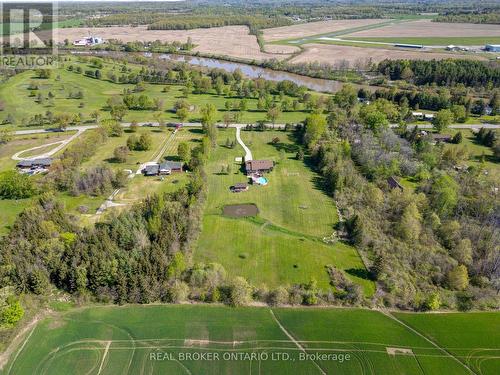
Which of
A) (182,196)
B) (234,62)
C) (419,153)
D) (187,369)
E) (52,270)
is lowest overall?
(187,369)

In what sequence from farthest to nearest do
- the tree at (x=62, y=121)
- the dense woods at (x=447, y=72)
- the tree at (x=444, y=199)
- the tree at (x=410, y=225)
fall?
the dense woods at (x=447, y=72) < the tree at (x=62, y=121) < the tree at (x=444, y=199) < the tree at (x=410, y=225)

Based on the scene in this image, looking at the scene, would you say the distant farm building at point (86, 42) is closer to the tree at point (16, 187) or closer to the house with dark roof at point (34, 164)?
the house with dark roof at point (34, 164)

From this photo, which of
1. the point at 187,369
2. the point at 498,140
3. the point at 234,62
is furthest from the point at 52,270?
the point at 234,62

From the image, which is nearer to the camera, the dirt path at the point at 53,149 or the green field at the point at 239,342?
the green field at the point at 239,342

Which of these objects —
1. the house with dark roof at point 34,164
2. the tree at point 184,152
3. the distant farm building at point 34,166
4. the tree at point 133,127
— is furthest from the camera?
the tree at point 133,127

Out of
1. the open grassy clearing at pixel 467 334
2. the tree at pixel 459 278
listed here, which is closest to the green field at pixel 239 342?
the open grassy clearing at pixel 467 334

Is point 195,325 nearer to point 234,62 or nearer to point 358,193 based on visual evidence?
point 358,193

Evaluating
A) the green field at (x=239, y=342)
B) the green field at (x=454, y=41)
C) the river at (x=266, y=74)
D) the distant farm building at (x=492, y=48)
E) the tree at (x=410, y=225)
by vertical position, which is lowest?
the green field at (x=239, y=342)
